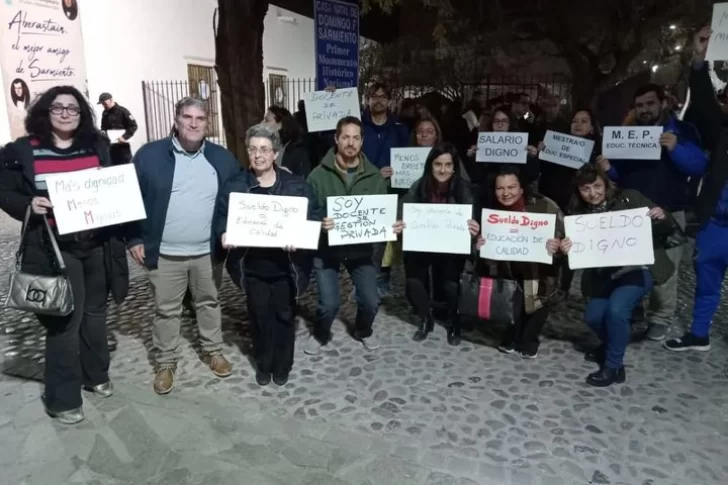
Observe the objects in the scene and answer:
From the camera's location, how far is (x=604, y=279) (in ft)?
14.3

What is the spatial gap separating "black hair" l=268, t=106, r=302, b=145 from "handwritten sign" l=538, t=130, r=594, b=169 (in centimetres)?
252

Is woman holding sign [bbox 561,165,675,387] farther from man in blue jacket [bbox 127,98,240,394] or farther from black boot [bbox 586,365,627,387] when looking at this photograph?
man in blue jacket [bbox 127,98,240,394]

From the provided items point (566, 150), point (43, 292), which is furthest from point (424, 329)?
point (43, 292)

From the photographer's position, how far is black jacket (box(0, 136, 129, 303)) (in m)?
3.43

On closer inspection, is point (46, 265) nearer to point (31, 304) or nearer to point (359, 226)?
point (31, 304)

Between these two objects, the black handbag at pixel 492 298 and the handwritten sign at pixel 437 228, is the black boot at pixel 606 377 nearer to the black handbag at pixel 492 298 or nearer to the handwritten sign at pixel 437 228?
the black handbag at pixel 492 298

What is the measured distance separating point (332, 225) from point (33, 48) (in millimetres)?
10896

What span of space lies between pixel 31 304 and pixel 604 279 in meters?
3.82

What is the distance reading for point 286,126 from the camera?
6266mm

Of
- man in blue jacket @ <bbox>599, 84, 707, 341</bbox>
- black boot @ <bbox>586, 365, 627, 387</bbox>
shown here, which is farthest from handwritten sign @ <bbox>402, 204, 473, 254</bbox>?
black boot @ <bbox>586, 365, 627, 387</bbox>

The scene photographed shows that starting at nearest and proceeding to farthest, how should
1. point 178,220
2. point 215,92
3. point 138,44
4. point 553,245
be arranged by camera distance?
1. point 178,220
2. point 553,245
3. point 138,44
4. point 215,92

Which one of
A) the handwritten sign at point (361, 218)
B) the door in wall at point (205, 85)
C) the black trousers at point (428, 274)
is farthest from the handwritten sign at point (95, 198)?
the door in wall at point (205, 85)

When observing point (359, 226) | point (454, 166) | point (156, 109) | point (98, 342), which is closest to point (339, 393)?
point (359, 226)

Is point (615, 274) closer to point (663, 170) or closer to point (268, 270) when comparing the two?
point (663, 170)
